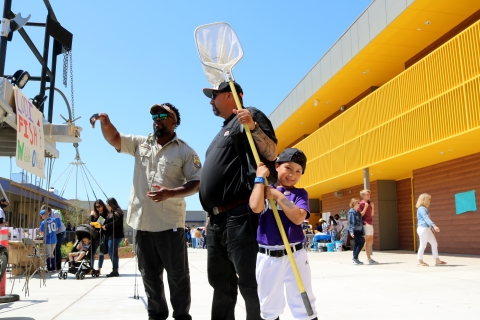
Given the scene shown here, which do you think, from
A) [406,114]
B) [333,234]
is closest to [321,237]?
[333,234]

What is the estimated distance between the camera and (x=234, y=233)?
3564 millimetres

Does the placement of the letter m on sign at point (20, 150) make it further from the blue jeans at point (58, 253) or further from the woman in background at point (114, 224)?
the blue jeans at point (58, 253)

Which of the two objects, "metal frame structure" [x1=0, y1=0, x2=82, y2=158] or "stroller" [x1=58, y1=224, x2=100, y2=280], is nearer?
"metal frame structure" [x1=0, y1=0, x2=82, y2=158]

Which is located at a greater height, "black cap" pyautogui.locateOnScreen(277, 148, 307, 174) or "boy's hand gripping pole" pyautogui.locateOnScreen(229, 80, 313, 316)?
"black cap" pyautogui.locateOnScreen(277, 148, 307, 174)

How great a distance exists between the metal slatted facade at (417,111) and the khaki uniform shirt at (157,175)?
9324 millimetres

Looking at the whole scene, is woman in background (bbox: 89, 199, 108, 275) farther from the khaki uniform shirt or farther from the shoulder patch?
the shoulder patch

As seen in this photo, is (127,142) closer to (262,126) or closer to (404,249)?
(262,126)

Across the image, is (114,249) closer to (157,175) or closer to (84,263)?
(84,263)

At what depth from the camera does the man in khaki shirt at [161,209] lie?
4312mm

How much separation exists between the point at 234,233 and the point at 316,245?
2018 centimetres

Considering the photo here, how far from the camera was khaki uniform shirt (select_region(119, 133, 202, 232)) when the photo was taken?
4.34 meters

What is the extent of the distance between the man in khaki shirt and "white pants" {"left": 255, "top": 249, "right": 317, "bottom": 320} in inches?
41.7

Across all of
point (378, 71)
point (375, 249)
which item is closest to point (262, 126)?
point (378, 71)

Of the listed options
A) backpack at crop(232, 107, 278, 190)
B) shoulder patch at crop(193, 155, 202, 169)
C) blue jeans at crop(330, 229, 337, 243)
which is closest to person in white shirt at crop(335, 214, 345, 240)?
blue jeans at crop(330, 229, 337, 243)
